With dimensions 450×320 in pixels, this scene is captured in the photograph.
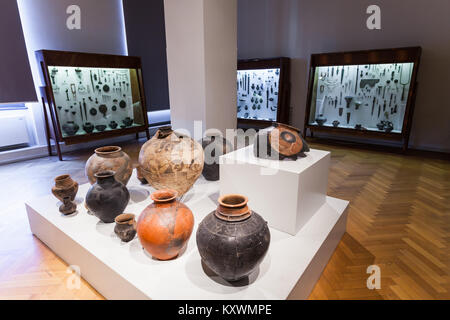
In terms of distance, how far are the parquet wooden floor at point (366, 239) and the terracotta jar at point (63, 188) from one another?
0.52 metres

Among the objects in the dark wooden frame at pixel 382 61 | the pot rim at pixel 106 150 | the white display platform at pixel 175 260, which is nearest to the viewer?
the white display platform at pixel 175 260

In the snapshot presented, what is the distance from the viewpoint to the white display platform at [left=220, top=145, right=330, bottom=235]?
209cm

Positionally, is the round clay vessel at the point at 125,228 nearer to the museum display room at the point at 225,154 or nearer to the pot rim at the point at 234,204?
the museum display room at the point at 225,154

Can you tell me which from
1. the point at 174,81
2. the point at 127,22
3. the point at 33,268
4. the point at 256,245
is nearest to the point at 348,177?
the point at 174,81

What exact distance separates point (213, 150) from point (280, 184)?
103 cm

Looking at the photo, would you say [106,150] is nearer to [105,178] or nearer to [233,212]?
[105,178]

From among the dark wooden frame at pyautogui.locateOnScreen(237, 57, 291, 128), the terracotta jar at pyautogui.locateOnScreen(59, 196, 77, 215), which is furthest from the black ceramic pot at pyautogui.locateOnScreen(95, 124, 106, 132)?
the dark wooden frame at pyautogui.locateOnScreen(237, 57, 291, 128)

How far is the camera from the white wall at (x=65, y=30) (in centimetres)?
516

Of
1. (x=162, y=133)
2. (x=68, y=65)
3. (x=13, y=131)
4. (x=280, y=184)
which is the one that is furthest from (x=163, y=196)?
(x=13, y=131)

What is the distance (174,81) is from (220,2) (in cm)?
113

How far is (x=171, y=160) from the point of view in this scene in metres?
2.26

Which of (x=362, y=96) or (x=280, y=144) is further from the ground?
(x=362, y=96)

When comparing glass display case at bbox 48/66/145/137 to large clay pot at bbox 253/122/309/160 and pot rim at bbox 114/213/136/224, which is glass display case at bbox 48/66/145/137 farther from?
large clay pot at bbox 253/122/309/160

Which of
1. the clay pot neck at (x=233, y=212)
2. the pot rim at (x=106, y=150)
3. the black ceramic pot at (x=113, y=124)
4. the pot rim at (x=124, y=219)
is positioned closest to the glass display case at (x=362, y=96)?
the black ceramic pot at (x=113, y=124)
